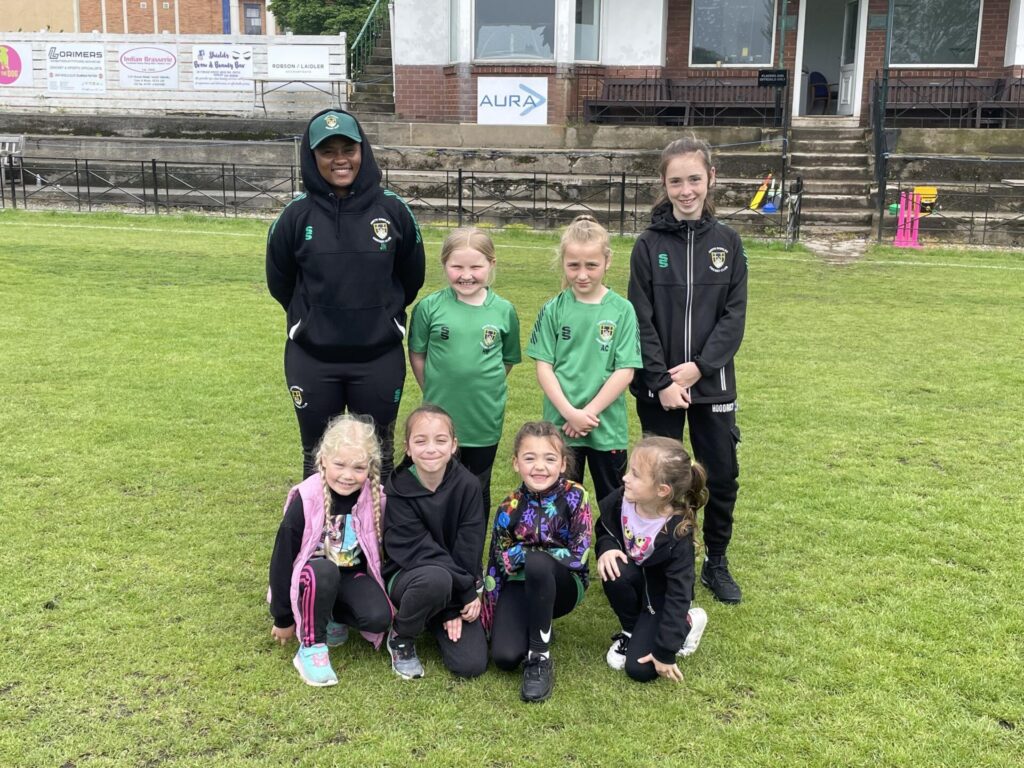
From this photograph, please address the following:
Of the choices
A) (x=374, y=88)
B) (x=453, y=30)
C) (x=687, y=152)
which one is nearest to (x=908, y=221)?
(x=453, y=30)

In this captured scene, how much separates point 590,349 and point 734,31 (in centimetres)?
1942

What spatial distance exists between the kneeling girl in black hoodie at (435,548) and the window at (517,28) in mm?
18300

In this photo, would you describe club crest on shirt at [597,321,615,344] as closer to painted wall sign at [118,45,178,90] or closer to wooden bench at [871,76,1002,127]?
wooden bench at [871,76,1002,127]

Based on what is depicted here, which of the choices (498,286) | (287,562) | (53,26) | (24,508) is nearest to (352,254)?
(287,562)

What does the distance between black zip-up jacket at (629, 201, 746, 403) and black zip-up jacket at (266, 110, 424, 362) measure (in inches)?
40.6

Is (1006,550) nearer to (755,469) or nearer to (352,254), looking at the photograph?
(755,469)

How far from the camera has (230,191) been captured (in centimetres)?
1986

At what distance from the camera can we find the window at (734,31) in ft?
69.2

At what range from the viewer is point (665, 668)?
337 cm

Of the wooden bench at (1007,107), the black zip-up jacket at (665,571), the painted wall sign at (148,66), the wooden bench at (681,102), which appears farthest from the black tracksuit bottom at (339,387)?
the painted wall sign at (148,66)

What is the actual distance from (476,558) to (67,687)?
146 cm

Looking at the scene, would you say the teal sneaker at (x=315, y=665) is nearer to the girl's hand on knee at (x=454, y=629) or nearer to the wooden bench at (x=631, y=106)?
the girl's hand on knee at (x=454, y=629)

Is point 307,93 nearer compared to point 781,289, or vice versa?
point 781,289

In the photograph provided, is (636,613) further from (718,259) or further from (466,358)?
(718,259)
